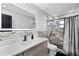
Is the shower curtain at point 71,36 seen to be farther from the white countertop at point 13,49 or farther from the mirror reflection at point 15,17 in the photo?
the white countertop at point 13,49

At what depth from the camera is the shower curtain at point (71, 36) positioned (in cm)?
214

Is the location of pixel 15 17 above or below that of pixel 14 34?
above

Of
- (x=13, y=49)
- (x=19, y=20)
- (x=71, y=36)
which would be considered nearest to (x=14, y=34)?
(x=19, y=20)

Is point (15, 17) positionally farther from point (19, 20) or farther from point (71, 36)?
point (71, 36)

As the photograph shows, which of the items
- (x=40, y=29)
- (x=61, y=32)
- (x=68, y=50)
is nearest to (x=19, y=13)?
(x=40, y=29)

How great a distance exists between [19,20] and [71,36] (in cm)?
179

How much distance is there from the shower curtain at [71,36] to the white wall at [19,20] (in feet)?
4.38

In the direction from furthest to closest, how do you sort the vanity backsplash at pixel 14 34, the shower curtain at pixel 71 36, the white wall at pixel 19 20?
1. the shower curtain at pixel 71 36
2. the white wall at pixel 19 20
3. the vanity backsplash at pixel 14 34

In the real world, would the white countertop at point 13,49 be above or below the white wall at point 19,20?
below

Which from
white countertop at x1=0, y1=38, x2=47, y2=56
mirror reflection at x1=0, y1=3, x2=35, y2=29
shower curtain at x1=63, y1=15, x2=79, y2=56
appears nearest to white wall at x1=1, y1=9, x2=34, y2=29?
mirror reflection at x1=0, y1=3, x2=35, y2=29

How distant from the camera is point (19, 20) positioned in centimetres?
158

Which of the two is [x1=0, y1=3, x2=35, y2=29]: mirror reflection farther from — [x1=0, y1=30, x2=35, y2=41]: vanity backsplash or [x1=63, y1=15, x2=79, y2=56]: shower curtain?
[x1=63, y1=15, x2=79, y2=56]: shower curtain

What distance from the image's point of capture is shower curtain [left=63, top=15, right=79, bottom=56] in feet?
7.02

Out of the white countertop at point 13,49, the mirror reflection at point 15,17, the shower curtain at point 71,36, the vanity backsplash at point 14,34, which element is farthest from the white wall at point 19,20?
the shower curtain at point 71,36
